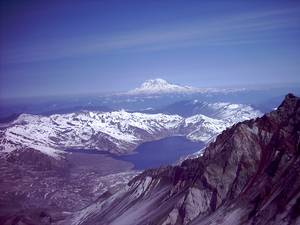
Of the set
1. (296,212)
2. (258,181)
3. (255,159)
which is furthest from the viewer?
(255,159)

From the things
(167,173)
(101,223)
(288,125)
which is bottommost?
(101,223)

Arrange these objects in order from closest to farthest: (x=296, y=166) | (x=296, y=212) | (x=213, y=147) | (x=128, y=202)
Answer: (x=296, y=212)
(x=296, y=166)
(x=213, y=147)
(x=128, y=202)

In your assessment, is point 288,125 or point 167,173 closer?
point 288,125

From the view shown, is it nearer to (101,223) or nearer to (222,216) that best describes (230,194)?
(222,216)

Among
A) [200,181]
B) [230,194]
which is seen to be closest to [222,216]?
[230,194]

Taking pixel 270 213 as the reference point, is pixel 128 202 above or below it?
below

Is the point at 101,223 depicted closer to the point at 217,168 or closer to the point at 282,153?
the point at 217,168
